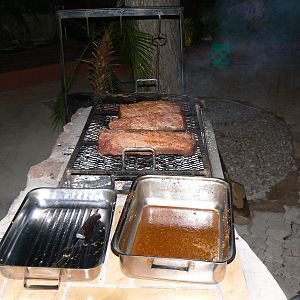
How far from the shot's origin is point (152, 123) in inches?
138

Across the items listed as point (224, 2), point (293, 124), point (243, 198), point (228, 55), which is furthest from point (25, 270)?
point (224, 2)

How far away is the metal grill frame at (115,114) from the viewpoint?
2801 millimetres

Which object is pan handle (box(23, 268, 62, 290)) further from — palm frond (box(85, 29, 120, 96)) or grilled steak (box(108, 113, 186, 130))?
palm frond (box(85, 29, 120, 96))

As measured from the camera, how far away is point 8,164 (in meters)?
6.42

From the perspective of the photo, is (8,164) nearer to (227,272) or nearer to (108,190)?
(108,190)

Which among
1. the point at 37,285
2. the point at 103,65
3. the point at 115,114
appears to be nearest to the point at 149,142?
the point at 115,114

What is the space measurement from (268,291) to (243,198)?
299cm

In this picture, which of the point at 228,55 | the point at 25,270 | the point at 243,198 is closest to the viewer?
the point at 25,270

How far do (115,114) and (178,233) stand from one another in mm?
1624

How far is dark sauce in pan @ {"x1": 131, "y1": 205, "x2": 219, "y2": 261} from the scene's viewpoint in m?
2.28

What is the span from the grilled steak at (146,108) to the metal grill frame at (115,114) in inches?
5.1

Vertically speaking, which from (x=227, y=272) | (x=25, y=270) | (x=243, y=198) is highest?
(x=25, y=270)

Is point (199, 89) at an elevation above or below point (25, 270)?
below

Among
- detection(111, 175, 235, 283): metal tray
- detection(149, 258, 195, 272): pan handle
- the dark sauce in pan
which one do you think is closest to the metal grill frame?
→ detection(111, 175, 235, 283): metal tray
